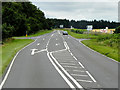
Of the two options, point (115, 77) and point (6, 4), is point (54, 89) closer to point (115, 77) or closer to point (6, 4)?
point (115, 77)

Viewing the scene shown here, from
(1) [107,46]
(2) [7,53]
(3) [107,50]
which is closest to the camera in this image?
(2) [7,53]

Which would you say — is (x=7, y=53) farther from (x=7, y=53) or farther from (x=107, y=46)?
(x=107, y=46)

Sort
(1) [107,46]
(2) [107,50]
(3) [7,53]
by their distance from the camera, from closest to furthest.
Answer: (3) [7,53]
(2) [107,50]
(1) [107,46]

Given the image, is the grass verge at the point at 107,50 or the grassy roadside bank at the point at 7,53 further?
the grass verge at the point at 107,50

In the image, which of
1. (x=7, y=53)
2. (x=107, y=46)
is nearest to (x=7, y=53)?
(x=7, y=53)

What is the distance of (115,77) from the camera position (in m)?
11.8

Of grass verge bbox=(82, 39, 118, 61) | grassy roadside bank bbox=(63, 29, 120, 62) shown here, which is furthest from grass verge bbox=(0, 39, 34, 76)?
grass verge bbox=(82, 39, 118, 61)

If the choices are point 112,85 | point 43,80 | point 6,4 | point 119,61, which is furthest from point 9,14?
point 112,85

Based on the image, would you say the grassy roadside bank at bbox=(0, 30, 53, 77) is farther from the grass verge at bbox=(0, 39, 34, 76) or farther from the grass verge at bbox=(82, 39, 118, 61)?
the grass verge at bbox=(82, 39, 118, 61)

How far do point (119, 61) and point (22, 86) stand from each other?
11100mm

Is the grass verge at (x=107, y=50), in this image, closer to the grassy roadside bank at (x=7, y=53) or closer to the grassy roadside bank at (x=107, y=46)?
the grassy roadside bank at (x=107, y=46)

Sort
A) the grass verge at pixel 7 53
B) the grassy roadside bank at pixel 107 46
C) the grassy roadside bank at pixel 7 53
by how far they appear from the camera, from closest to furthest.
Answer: the grass verge at pixel 7 53 < the grassy roadside bank at pixel 7 53 < the grassy roadside bank at pixel 107 46

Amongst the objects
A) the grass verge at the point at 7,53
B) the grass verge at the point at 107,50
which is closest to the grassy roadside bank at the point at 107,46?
the grass verge at the point at 107,50

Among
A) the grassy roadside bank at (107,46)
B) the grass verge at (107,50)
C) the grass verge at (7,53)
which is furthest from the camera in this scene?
the grassy roadside bank at (107,46)
